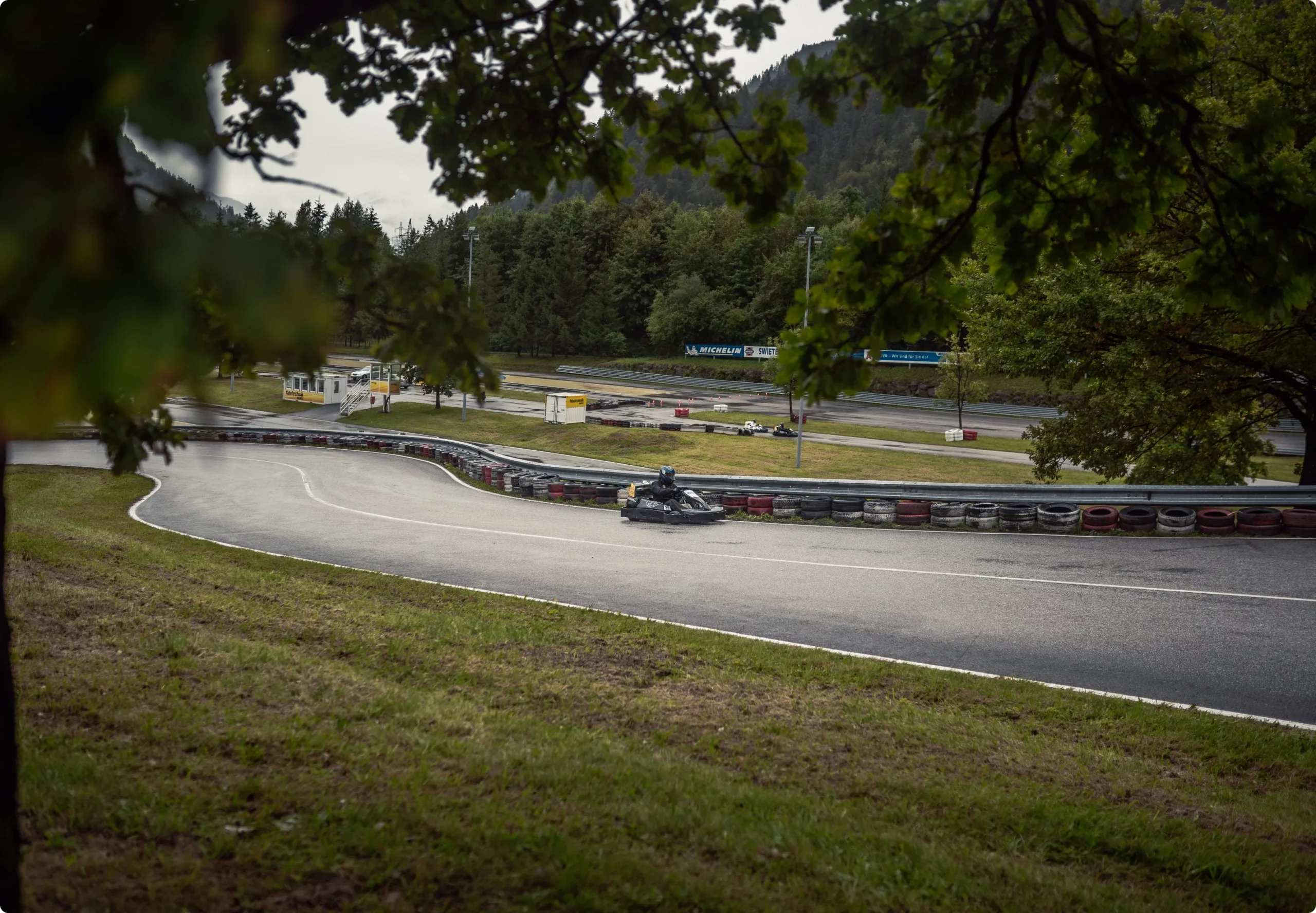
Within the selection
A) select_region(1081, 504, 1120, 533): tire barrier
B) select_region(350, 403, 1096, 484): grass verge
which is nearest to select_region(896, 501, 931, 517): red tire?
select_region(1081, 504, 1120, 533): tire barrier

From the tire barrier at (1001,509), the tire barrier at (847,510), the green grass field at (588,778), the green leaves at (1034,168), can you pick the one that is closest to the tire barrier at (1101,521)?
the tire barrier at (1001,509)

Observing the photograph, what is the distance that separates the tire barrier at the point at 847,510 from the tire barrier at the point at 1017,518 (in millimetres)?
3151

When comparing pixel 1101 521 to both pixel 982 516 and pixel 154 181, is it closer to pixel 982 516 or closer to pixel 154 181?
pixel 982 516

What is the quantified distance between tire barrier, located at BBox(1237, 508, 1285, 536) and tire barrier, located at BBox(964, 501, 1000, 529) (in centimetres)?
463

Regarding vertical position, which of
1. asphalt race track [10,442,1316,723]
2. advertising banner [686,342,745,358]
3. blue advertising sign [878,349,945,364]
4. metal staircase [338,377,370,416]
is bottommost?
asphalt race track [10,442,1316,723]

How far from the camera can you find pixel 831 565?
15.7 metres

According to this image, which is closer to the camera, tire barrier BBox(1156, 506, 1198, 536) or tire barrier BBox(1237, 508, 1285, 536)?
tire barrier BBox(1237, 508, 1285, 536)

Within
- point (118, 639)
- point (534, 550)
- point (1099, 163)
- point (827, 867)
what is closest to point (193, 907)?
point (827, 867)

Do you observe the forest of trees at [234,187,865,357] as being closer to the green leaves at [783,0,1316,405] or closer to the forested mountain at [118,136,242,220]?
the green leaves at [783,0,1316,405]

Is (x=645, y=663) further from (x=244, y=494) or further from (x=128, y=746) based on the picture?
(x=244, y=494)

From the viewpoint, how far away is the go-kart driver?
853 inches

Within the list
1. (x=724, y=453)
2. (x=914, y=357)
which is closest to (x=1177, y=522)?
(x=724, y=453)

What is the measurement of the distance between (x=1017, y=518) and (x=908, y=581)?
605cm

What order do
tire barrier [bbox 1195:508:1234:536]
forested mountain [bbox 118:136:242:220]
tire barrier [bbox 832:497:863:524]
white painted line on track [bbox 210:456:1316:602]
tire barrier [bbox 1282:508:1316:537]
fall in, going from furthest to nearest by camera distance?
tire barrier [bbox 832:497:863:524] < tire barrier [bbox 1195:508:1234:536] < tire barrier [bbox 1282:508:1316:537] < white painted line on track [bbox 210:456:1316:602] < forested mountain [bbox 118:136:242:220]
